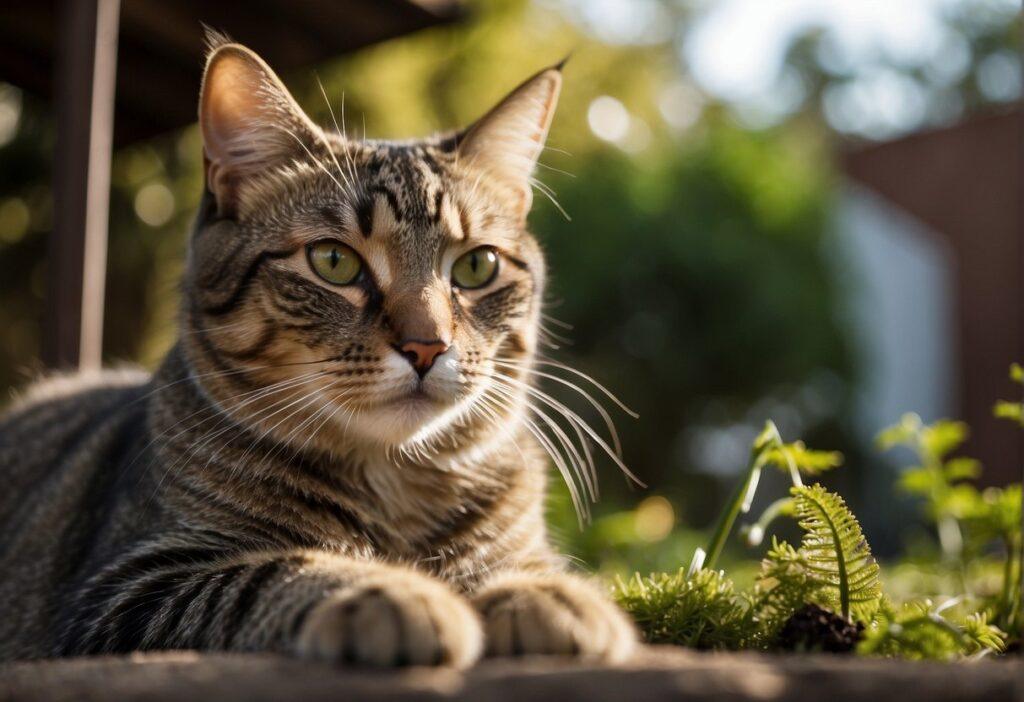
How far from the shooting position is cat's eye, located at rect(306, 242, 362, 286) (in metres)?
1.85

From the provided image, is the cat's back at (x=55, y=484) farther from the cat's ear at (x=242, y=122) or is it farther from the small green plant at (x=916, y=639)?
the small green plant at (x=916, y=639)

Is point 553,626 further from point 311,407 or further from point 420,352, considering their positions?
point 311,407

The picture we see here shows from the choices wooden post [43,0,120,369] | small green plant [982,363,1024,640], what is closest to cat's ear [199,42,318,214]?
small green plant [982,363,1024,640]

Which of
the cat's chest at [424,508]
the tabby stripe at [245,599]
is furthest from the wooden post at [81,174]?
the tabby stripe at [245,599]

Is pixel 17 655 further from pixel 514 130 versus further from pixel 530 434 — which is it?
pixel 514 130

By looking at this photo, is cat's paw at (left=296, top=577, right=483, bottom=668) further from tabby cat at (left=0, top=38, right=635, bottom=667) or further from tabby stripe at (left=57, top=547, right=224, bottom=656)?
tabby stripe at (left=57, top=547, right=224, bottom=656)

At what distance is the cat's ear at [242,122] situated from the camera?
1906 mm

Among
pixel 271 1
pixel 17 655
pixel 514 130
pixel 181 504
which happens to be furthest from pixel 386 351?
pixel 271 1

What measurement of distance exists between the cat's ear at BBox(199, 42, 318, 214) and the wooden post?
1.65 metres

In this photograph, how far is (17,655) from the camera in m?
1.97

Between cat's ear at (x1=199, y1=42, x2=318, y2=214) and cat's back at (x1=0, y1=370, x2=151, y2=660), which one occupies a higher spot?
cat's ear at (x1=199, y1=42, x2=318, y2=214)

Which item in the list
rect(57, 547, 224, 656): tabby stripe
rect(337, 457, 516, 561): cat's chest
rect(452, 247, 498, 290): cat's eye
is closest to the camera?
rect(57, 547, 224, 656): tabby stripe

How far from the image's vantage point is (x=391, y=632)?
3.49ft

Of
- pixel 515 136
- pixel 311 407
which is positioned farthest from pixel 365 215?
pixel 515 136
